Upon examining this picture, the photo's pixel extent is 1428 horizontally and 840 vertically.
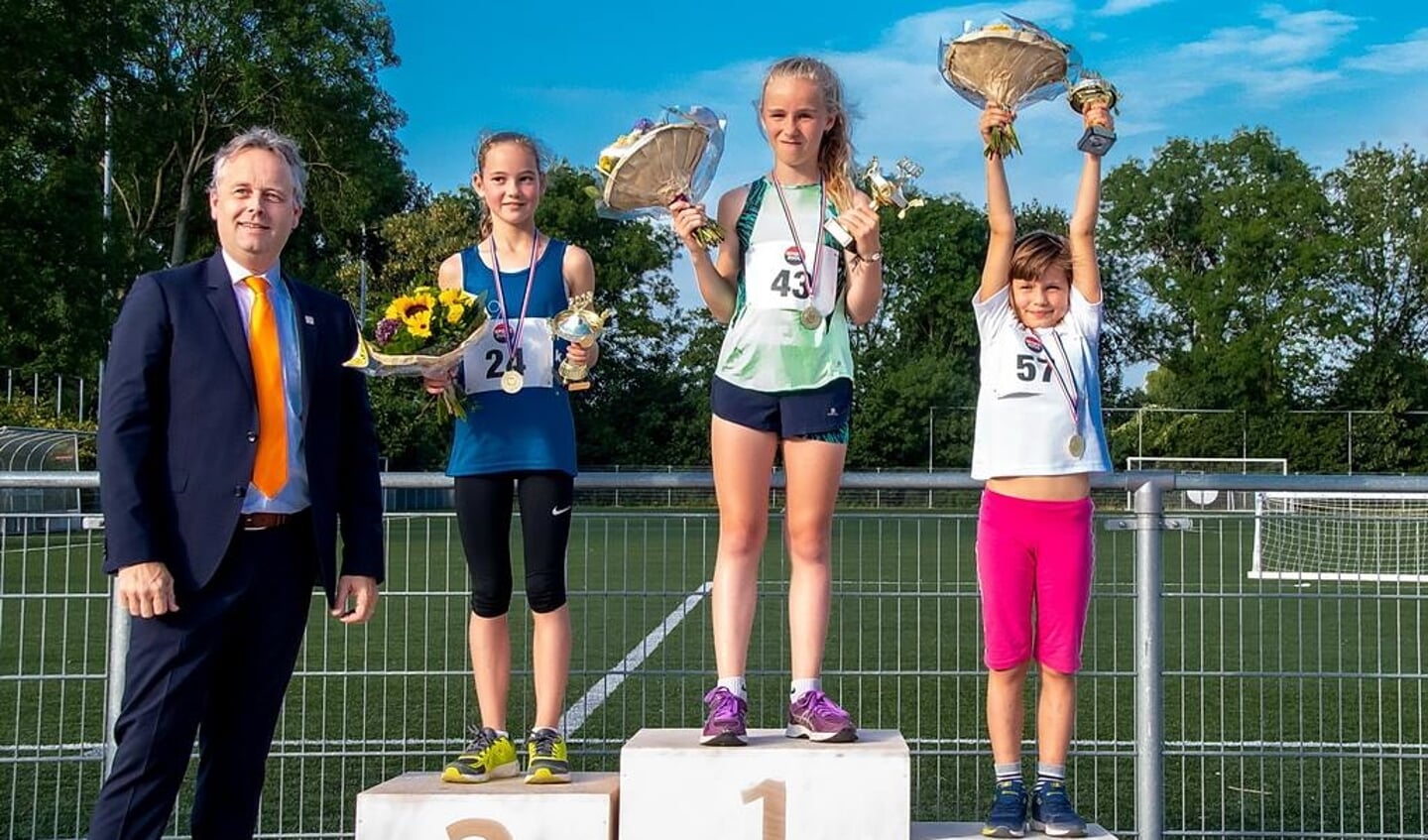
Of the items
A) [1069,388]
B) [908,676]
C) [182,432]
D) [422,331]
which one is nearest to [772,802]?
[1069,388]

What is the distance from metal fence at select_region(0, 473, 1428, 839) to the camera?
4.78 metres

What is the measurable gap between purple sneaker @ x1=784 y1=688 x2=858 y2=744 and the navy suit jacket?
4.71 ft

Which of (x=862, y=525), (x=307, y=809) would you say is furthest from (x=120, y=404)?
(x=307, y=809)

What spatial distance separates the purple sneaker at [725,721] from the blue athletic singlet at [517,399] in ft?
2.62

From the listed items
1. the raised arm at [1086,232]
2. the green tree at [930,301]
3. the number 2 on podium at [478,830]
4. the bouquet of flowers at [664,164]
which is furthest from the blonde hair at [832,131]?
the green tree at [930,301]

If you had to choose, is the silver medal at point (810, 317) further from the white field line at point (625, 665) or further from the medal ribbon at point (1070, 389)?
the white field line at point (625, 665)

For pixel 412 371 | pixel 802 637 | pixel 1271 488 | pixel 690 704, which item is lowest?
pixel 690 704

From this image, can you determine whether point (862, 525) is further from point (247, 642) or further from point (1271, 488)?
point (247, 642)

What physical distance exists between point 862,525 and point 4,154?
82.1 feet

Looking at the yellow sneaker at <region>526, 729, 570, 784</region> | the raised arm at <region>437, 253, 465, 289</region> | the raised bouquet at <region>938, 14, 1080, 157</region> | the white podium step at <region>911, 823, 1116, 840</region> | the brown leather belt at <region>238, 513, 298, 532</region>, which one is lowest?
the white podium step at <region>911, 823, 1116, 840</region>

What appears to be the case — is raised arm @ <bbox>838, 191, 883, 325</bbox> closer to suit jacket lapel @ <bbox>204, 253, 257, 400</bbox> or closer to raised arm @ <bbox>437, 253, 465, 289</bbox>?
raised arm @ <bbox>437, 253, 465, 289</bbox>

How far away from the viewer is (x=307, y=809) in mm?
5809

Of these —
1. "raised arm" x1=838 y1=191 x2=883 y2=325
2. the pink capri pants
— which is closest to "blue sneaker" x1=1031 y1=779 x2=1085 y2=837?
the pink capri pants

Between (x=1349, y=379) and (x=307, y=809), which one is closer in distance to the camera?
(x=307, y=809)
